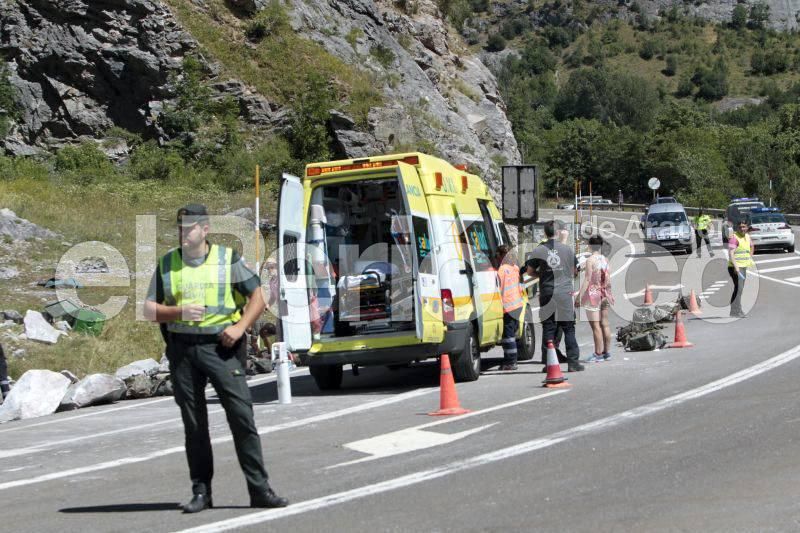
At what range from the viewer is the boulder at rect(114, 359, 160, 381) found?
1554 centimetres

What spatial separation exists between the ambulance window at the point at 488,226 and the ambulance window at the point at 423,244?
2.56 m

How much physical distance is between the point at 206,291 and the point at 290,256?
20.0 feet

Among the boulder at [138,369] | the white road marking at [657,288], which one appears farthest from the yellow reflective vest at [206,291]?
the white road marking at [657,288]

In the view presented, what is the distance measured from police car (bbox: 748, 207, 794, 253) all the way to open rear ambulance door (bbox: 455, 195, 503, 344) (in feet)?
83.3

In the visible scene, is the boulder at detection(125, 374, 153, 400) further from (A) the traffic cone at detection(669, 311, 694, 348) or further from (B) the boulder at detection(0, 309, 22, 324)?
(A) the traffic cone at detection(669, 311, 694, 348)

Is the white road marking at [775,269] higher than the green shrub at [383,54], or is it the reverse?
the green shrub at [383,54]

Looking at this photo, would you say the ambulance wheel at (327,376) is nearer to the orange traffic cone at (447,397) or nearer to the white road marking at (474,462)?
the orange traffic cone at (447,397)

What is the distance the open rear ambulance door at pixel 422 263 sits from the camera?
40.4 ft

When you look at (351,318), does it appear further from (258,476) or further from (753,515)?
(753,515)

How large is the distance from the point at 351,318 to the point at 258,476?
666cm

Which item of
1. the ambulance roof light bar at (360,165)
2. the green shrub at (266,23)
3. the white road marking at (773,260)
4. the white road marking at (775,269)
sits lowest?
the white road marking at (775,269)

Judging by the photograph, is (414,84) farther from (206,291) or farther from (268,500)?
(268,500)

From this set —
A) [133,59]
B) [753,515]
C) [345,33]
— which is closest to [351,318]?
[753,515]

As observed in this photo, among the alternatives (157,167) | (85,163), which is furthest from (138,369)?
(85,163)
